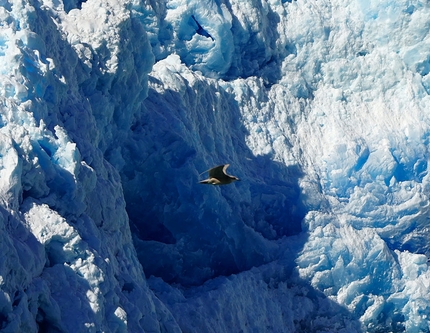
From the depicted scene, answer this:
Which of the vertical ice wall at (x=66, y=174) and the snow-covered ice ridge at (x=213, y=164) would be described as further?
the snow-covered ice ridge at (x=213, y=164)

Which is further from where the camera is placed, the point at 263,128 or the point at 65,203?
the point at 263,128

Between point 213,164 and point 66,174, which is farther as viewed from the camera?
point 213,164

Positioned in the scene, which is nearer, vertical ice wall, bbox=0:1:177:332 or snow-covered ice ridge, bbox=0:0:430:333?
vertical ice wall, bbox=0:1:177:332

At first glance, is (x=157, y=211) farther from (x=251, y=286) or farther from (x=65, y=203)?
(x=65, y=203)

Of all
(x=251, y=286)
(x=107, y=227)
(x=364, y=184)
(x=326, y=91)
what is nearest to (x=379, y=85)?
(x=326, y=91)

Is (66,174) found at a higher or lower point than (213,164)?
lower

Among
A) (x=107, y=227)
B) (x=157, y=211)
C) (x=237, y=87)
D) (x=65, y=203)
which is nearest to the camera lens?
(x=65, y=203)

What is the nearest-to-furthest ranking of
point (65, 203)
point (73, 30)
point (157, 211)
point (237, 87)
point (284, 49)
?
point (65, 203), point (73, 30), point (157, 211), point (237, 87), point (284, 49)

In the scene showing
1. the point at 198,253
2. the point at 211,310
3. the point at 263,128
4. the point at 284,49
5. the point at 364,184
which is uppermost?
the point at 284,49
